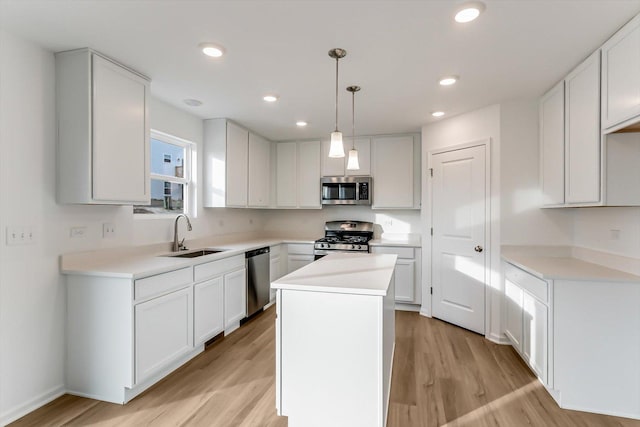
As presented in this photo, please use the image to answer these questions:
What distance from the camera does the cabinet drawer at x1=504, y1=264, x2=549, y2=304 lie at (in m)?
2.27

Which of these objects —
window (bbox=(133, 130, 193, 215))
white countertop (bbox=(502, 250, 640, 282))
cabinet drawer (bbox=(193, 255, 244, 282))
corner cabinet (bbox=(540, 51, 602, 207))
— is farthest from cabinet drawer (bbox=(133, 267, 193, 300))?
corner cabinet (bbox=(540, 51, 602, 207))

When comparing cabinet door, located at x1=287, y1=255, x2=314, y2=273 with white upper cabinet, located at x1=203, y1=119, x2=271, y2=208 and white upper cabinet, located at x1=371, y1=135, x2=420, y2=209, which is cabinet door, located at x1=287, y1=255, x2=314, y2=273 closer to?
white upper cabinet, located at x1=203, y1=119, x2=271, y2=208

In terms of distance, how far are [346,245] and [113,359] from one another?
2847 mm

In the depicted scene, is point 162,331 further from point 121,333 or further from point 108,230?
point 108,230

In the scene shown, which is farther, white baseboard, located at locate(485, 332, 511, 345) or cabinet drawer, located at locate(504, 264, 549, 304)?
white baseboard, located at locate(485, 332, 511, 345)

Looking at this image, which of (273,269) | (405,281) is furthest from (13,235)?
(405,281)

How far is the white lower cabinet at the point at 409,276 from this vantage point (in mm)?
4125

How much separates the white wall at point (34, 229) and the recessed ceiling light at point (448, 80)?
3.01 m

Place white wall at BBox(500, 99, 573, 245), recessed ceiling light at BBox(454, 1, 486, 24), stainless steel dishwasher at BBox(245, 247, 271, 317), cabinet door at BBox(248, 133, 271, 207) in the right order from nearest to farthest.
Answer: recessed ceiling light at BBox(454, 1, 486, 24) < white wall at BBox(500, 99, 573, 245) < stainless steel dishwasher at BBox(245, 247, 271, 317) < cabinet door at BBox(248, 133, 271, 207)

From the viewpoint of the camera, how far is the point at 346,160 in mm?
4824

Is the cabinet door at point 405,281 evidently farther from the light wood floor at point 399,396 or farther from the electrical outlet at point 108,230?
the electrical outlet at point 108,230

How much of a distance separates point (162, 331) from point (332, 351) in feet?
4.77

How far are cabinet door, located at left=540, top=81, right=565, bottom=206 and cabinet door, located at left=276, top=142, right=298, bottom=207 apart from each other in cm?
323

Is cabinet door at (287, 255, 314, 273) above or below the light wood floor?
above
